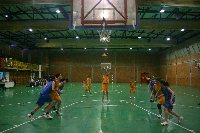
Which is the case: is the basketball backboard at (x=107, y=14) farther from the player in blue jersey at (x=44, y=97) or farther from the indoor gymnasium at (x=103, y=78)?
the player in blue jersey at (x=44, y=97)

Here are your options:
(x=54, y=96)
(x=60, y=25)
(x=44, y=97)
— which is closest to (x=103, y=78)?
(x=54, y=96)

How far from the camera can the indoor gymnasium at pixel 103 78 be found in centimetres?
970

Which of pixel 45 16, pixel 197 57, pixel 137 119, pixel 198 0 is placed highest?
pixel 45 16

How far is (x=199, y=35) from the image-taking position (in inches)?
1351

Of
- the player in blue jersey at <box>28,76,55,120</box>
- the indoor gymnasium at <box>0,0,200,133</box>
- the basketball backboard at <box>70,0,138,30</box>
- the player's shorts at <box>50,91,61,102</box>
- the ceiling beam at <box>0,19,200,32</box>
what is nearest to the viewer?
the indoor gymnasium at <box>0,0,200,133</box>

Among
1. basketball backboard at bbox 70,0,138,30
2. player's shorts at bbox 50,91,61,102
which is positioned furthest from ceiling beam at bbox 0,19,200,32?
player's shorts at bbox 50,91,61,102

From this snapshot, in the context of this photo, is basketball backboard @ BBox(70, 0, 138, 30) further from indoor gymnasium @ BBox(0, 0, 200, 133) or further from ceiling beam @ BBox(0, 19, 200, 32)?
ceiling beam @ BBox(0, 19, 200, 32)

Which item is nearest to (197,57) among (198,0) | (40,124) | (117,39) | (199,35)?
(199,35)

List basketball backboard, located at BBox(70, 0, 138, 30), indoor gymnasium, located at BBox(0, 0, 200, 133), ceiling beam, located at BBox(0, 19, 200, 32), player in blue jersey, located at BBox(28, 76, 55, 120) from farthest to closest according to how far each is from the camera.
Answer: ceiling beam, located at BBox(0, 19, 200, 32), basketball backboard, located at BBox(70, 0, 138, 30), player in blue jersey, located at BBox(28, 76, 55, 120), indoor gymnasium, located at BBox(0, 0, 200, 133)

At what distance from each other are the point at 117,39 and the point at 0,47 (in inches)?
790

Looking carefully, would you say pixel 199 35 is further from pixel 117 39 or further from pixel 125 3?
pixel 125 3

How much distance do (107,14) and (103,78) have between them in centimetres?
637

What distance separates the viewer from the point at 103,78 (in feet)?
55.4

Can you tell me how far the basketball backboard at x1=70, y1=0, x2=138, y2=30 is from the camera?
1133 centimetres
